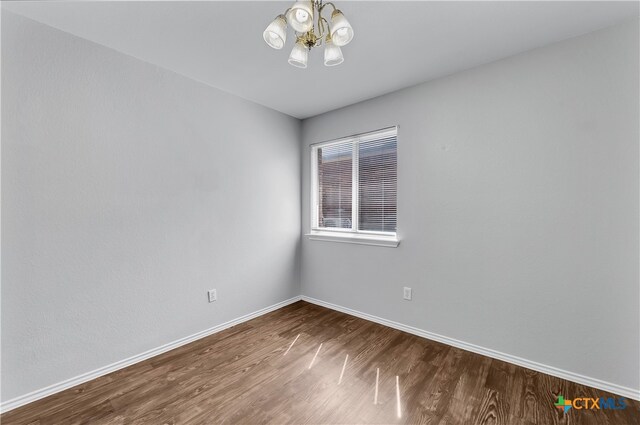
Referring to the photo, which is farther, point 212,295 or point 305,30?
point 212,295

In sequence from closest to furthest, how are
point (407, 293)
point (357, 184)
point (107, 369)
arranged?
1. point (107, 369)
2. point (407, 293)
3. point (357, 184)

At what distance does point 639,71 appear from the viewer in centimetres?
170

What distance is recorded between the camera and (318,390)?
72.9 inches

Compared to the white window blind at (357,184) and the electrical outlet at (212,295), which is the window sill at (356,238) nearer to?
the white window blind at (357,184)

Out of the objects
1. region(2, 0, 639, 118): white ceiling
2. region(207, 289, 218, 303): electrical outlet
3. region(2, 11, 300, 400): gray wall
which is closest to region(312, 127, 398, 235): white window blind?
region(2, 0, 639, 118): white ceiling

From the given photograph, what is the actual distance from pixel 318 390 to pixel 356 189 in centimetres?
209

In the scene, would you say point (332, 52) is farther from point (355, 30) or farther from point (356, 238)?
point (356, 238)

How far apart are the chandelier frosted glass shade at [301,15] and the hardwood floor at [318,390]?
213cm

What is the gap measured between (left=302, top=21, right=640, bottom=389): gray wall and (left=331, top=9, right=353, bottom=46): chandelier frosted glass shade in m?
1.49

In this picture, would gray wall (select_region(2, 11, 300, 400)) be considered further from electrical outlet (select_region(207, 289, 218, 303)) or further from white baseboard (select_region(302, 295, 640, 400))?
white baseboard (select_region(302, 295, 640, 400))

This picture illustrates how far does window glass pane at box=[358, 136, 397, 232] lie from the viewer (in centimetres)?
290

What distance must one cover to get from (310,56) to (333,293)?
8.38 ft

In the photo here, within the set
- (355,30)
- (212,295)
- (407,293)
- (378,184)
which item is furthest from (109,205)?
(407,293)

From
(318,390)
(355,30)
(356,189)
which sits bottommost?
(318,390)
